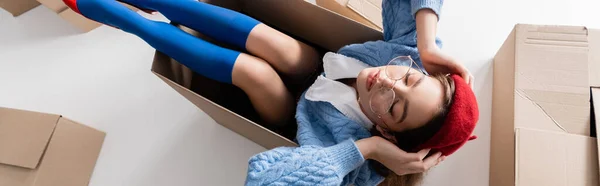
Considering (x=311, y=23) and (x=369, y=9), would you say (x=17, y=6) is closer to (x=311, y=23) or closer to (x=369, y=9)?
(x=311, y=23)

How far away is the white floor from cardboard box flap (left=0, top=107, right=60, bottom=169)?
0.14 metres

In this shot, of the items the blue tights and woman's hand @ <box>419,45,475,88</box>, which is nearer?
woman's hand @ <box>419,45,475,88</box>

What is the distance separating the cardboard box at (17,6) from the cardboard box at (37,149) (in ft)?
1.07

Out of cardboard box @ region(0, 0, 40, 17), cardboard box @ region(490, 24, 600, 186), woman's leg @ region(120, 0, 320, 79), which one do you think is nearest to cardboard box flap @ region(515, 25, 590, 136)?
cardboard box @ region(490, 24, 600, 186)

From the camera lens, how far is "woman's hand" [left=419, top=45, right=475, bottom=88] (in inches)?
27.9

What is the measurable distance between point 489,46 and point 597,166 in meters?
0.44

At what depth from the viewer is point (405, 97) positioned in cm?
67

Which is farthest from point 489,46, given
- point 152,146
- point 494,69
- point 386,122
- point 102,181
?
point 102,181

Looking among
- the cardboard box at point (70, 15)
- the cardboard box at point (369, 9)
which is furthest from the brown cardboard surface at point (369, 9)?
the cardboard box at point (70, 15)

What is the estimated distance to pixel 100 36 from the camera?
1.19m

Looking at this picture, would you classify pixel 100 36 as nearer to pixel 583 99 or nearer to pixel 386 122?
pixel 386 122

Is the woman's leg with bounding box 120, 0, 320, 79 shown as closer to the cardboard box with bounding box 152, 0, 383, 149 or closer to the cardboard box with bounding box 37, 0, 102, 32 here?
the cardboard box with bounding box 152, 0, 383, 149

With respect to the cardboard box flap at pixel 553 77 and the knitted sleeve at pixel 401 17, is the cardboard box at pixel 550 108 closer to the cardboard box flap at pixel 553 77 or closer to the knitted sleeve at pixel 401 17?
the cardboard box flap at pixel 553 77

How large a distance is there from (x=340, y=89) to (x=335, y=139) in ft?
0.32
